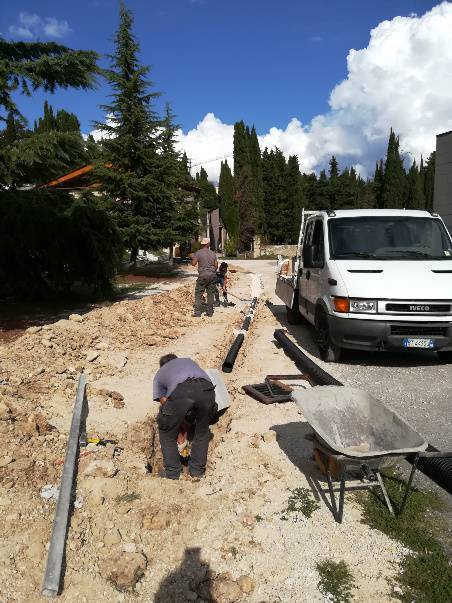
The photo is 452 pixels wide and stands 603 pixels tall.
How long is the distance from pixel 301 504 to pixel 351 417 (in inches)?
36.2

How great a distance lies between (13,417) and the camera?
17.6 ft

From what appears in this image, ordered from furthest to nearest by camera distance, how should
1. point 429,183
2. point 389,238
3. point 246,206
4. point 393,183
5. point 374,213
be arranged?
point 429,183, point 393,183, point 246,206, point 374,213, point 389,238

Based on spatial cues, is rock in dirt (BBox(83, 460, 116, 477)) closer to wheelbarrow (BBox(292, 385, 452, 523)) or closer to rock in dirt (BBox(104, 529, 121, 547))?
rock in dirt (BBox(104, 529, 121, 547))

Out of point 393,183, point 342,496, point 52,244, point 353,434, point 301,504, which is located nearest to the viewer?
point 342,496

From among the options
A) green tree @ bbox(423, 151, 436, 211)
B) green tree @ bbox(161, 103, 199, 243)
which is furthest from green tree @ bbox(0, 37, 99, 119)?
green tree @ bbox(423, 151, 436, 211)

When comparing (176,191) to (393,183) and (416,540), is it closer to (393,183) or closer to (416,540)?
(416,540)

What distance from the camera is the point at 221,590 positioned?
293 centimetres

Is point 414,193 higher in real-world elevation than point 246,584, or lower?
higher

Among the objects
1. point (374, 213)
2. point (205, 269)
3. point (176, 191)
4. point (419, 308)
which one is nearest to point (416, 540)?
point (419, 308)

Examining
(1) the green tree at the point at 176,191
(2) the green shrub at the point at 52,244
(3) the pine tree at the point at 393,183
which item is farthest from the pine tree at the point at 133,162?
(3) the pine tree at the point at 393,183

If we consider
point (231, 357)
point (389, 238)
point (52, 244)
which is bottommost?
point (231, 357)

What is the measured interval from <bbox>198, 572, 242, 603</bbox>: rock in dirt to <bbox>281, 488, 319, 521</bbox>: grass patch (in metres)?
0.77

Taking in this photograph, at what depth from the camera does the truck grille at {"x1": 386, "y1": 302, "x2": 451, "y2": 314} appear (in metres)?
6.82

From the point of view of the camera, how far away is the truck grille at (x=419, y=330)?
6891mm
